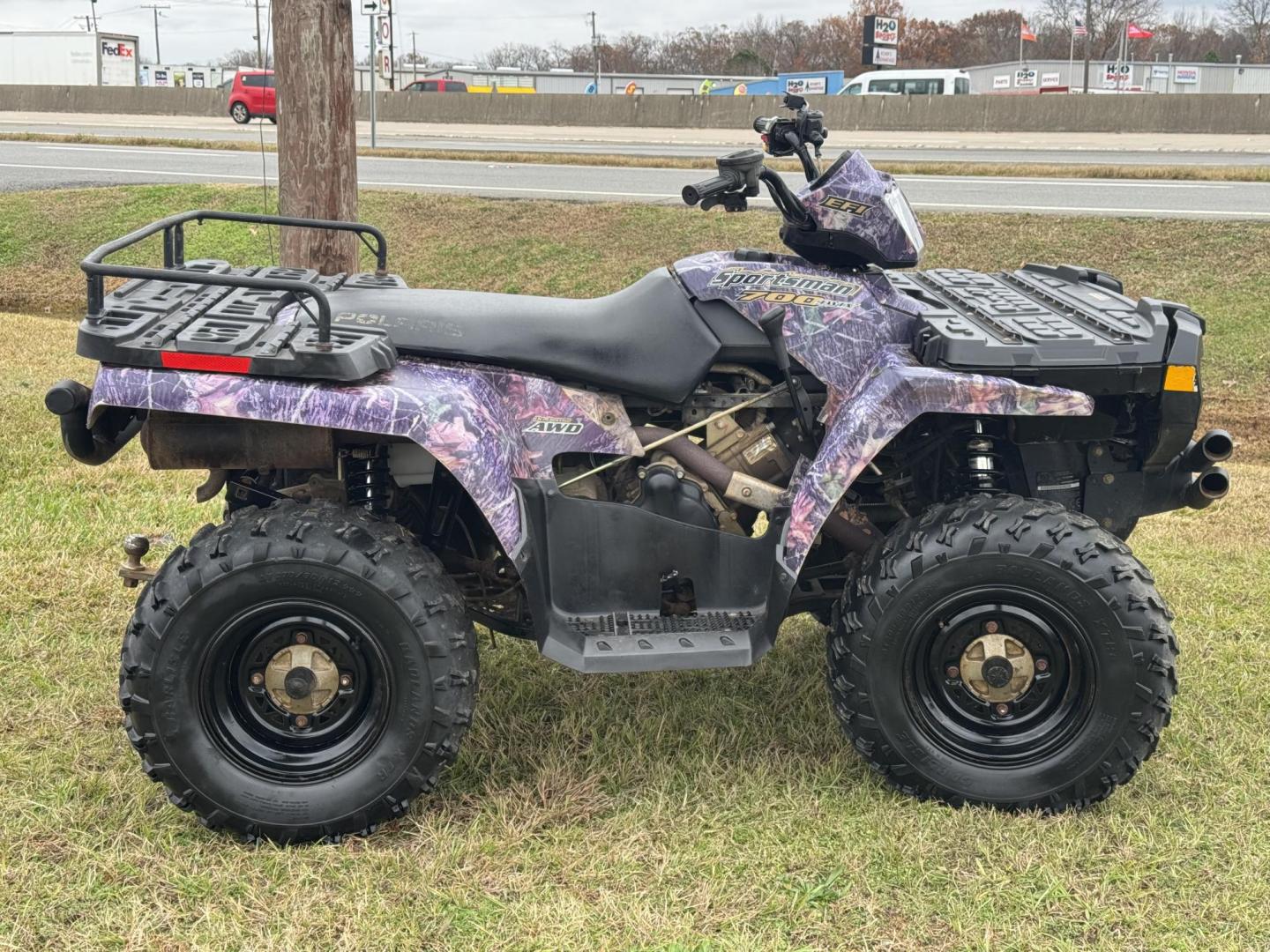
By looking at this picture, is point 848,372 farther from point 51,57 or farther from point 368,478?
point 51,57

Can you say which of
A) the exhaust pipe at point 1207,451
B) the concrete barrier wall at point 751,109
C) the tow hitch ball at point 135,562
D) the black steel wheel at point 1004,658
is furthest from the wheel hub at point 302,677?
the concrete barrier wall at point 751,109

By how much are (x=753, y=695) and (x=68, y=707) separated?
2.22 meters

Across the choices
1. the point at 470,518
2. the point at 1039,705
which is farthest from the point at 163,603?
the point at 1039,705

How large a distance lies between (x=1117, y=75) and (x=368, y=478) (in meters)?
60.2

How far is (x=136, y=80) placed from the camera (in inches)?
2140

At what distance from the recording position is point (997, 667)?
3434 millimetres

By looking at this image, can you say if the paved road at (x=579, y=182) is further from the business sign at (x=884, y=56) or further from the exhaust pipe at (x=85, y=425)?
the business sign at (x=884, y=56)

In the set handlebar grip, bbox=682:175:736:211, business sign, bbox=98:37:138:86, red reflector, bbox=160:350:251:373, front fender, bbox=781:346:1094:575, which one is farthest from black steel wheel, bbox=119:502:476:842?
business sign, bbox=98:37:138:86

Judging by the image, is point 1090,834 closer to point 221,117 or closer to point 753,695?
point 753,695

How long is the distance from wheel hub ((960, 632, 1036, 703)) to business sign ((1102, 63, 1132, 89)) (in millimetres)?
57439

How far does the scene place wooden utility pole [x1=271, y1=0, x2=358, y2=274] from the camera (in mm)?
5188

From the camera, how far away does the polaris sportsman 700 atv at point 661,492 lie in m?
3.25

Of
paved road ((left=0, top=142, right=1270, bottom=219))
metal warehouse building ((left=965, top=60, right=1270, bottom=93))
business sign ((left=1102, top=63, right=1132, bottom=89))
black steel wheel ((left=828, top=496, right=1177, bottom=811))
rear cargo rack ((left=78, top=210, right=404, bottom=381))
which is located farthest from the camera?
metal warehouse building ((left=965, top=60, right=1270, bottom=93))

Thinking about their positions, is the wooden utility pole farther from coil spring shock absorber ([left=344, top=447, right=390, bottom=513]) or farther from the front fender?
the front fender
